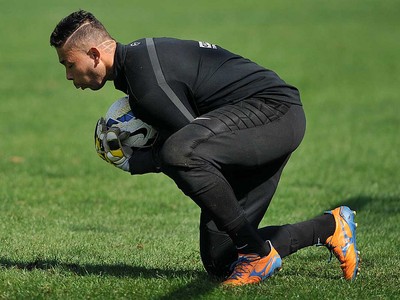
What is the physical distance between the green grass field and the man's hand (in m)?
0.81

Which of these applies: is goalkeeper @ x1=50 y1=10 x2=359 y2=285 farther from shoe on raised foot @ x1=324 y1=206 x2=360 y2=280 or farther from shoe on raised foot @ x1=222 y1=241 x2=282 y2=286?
shoe on raised foot @ x1=324 y1=206 x2=360 y2=280

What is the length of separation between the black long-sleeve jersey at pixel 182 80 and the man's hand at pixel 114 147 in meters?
0.28

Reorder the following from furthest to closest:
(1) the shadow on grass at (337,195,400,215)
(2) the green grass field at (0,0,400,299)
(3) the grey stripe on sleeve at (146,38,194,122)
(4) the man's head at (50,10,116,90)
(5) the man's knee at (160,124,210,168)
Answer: (1) the shadow on grass at (337,195,400,215) → (2) the green grass field at (0,0,400,299) → (4) the man's head at (50,10,116,90) → (3) the grey stripe on sleeve at (146,38,194,122) → (5) the man's knee at (160,124,210,168)

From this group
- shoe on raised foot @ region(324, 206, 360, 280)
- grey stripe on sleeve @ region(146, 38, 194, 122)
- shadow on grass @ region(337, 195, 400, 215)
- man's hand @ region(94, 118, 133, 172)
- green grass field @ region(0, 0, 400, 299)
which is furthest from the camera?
shadow on grass @ region(337, 195, 400, 215)

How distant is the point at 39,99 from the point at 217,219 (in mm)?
14953

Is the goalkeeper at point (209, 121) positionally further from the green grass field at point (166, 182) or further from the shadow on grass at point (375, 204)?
the shadow on grass at point (375, 204)

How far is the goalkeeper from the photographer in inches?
227

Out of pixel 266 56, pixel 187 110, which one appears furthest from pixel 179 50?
pixel 266 56

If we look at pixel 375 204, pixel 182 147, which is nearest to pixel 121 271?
pixel 182 147

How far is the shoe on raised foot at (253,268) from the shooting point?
19.7ft

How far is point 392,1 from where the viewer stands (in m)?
40.2

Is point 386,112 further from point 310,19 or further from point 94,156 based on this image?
point 310,19

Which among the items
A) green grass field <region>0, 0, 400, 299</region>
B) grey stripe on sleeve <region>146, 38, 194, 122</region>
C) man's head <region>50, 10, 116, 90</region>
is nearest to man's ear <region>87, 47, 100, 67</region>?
man's head <region>50, 10, 116, 90</region>

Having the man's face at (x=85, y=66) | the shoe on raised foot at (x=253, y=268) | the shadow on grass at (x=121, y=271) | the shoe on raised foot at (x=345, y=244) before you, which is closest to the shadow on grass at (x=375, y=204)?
the shoe on raised foot at (x=345, y=244)
